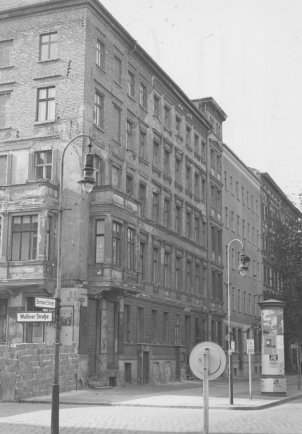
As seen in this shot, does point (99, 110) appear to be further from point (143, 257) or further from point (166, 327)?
point (166, 327)

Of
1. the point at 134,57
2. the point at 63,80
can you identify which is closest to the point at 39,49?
the point at 63,80

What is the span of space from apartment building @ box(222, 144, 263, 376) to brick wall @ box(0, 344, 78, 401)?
31525mm

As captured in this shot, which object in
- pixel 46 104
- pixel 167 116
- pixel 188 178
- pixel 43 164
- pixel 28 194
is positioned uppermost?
pixel 167 116

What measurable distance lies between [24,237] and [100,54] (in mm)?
11442

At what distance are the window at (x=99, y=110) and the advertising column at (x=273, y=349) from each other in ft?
42.8

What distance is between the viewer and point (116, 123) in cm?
3938

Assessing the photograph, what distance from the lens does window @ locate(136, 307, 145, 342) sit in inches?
1580

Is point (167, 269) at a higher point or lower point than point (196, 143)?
lower

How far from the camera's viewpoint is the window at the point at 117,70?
3947 centimetres

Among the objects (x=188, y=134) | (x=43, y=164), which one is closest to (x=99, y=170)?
(x=43, y=164)

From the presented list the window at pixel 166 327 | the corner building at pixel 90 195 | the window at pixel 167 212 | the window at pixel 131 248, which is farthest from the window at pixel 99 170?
the window at pixel 166 327

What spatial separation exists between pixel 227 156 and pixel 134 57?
22.1 metres

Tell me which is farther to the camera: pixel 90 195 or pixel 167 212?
pixel 167 212

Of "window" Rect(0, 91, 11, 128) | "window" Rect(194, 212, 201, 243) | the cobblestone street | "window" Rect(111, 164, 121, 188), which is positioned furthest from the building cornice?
the cobblestone street
